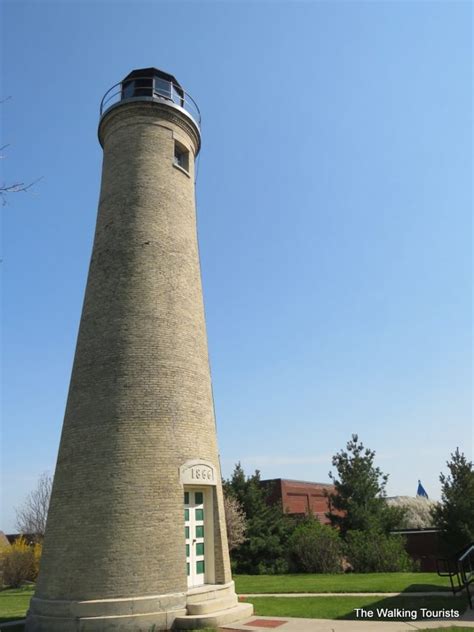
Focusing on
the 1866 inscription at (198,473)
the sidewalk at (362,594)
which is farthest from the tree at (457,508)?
the 1866 inscription at (198,473)

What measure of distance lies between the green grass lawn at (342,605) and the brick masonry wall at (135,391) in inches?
63.4

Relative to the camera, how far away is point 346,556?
2381 cm

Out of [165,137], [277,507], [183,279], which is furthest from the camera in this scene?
[277,507]

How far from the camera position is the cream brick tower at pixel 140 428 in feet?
35.2

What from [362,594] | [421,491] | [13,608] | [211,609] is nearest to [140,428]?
[211,609]

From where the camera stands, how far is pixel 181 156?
1652cm

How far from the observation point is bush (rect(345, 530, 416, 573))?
22.9 meters

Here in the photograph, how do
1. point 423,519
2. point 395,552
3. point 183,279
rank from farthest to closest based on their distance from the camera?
point 423,519, point 395,552, point 183,279

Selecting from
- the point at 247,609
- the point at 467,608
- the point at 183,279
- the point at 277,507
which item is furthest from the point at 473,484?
the point at 183,279

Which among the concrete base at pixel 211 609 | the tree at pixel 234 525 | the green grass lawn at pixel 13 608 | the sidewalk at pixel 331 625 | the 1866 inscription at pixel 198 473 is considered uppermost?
the 1866 inscription at pixel 198 473

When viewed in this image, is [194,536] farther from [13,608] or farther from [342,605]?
[13,608]

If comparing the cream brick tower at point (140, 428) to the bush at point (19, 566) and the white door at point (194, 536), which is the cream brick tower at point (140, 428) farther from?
the bush at point (19, 566)

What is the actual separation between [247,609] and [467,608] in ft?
16.0

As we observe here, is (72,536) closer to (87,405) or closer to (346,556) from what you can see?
(87,405)
